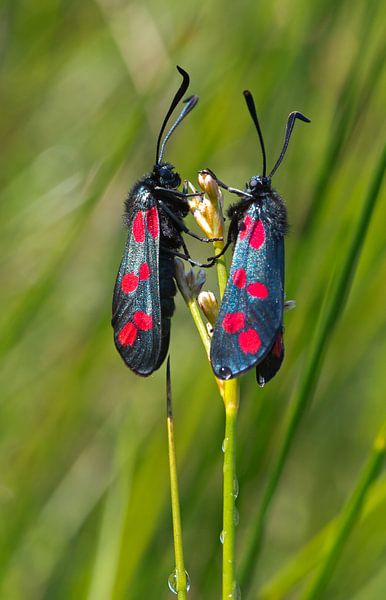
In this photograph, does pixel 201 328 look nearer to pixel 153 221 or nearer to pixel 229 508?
pixel 229 508

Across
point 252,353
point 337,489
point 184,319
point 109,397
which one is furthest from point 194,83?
point 252,353

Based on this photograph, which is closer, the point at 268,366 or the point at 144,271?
the point at 268,366

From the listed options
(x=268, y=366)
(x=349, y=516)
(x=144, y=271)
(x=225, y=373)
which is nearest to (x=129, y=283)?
(x=144, y=271)

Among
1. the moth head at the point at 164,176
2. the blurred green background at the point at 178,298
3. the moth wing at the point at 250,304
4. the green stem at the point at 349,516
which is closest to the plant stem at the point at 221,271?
the moth wing at the point at 250,304

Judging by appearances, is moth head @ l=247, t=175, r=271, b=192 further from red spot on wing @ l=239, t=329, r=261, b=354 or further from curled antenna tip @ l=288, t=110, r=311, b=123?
red spot on wing @ l=239, t=329, r=261, b=354

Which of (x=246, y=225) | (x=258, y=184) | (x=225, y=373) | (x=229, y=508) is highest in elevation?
(x=258, y=184)

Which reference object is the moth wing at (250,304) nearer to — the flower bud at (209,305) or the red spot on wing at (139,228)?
the flower bud at (209,305)

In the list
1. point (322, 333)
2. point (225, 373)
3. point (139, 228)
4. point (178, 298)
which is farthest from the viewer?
point (178, 298)
